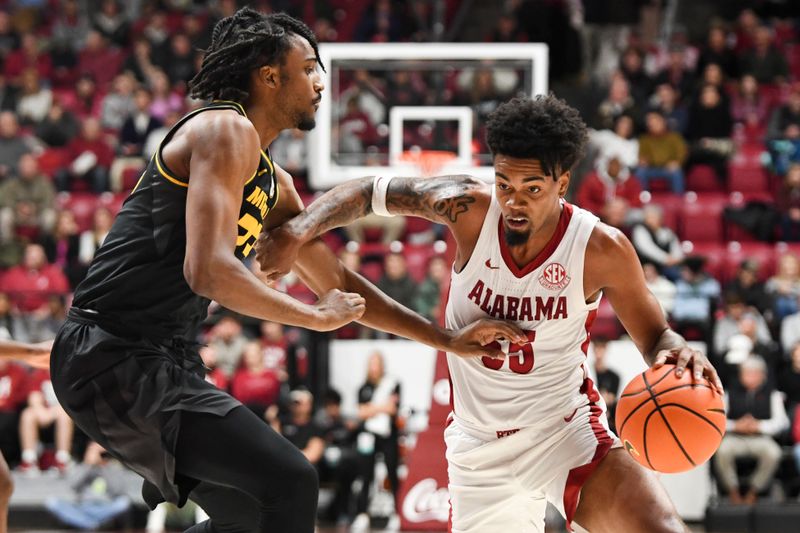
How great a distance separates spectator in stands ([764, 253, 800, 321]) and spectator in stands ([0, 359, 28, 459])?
23.1ft

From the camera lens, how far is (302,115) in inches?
147

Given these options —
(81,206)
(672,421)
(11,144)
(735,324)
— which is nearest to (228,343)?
(81,206)

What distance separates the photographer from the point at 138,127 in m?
13.9

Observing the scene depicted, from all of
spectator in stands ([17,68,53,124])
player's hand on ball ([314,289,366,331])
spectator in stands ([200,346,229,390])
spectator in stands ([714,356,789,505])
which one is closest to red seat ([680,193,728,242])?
spectator in stands ([714,356,789,505])

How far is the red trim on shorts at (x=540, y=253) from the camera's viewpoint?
4031 millimetres

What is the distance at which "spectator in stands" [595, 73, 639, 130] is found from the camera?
516 inches

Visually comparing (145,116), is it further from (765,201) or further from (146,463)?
(146,463)

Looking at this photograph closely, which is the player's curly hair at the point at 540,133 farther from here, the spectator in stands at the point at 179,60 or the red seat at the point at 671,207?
the spectator in stands at the point at 179,60

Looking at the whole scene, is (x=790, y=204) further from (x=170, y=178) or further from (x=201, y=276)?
(x=201, y=276)

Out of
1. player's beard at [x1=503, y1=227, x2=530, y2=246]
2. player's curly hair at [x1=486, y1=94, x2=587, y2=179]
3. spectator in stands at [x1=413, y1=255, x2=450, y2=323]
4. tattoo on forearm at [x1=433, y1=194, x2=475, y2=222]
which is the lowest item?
spectator in stands at [x1=413, y1=255, x2=450, y2=323]

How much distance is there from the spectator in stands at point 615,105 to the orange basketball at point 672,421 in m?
9.63

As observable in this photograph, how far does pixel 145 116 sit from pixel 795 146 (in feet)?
25.7

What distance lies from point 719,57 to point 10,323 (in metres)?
9.17

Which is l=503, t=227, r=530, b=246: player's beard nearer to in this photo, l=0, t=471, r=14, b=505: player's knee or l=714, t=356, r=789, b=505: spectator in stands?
l=0, t=471, r=14, b=505: player's knee
